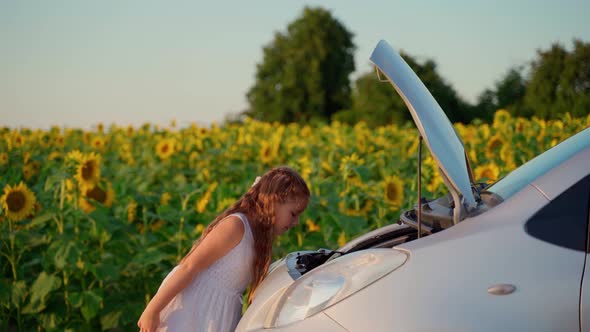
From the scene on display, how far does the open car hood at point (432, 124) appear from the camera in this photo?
8.71 feet

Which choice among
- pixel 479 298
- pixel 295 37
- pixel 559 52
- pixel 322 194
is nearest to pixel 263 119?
pixel 295 37

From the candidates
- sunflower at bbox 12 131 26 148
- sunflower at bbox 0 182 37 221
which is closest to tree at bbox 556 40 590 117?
sunflower at bbox 12 131 26 148

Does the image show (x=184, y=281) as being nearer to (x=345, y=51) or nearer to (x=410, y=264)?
(x=410, y=264)

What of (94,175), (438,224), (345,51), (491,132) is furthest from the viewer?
(345,51)

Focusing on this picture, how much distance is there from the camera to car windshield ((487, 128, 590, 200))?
9.23ft

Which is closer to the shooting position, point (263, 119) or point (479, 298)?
point (479, 298)

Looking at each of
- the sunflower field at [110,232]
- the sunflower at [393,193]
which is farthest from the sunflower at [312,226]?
the sunflower at [393,193]

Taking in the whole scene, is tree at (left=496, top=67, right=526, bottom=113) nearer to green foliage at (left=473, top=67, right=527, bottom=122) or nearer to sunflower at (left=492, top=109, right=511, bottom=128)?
green foliage at (left=473, top=67, right=527, bottom=122)

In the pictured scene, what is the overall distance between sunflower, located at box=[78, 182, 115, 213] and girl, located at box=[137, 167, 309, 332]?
2.72 metres

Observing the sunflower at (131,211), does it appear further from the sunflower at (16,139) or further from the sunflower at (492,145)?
the sunflower at (16,139)

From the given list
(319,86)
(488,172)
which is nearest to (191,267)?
(488,172)

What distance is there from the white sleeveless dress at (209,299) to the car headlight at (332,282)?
62cm

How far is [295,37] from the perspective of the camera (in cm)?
7575

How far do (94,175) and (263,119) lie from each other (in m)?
64.6
